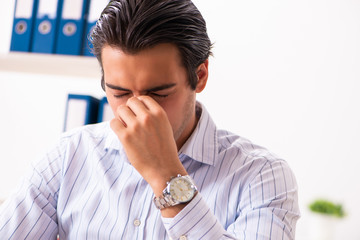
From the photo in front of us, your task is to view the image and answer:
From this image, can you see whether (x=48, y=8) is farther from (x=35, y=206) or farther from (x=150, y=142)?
(x=150, y=142)

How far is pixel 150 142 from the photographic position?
1.01 m

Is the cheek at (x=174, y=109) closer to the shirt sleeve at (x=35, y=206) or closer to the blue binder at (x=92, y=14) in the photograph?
the shirt sleeve at (x=35, y=206)

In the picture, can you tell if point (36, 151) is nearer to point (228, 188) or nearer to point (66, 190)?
point (66, 190)

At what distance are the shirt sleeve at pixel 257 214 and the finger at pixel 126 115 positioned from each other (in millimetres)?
233

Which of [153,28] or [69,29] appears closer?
[153,28]

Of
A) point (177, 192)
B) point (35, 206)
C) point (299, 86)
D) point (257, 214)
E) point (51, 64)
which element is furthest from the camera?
point (51, 64)

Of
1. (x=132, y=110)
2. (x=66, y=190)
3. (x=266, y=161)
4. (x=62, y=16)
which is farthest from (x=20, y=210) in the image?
(x=62, y=16)

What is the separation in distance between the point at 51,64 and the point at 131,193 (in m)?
1.08

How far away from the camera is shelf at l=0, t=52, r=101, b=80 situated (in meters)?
1.84

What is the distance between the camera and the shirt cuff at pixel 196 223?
3.18 ft

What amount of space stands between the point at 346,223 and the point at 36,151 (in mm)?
1477

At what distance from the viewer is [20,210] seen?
3.89 feet

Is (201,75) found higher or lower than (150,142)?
higher

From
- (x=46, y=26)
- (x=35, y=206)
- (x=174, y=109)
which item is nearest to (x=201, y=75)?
(x=174, y=109)
